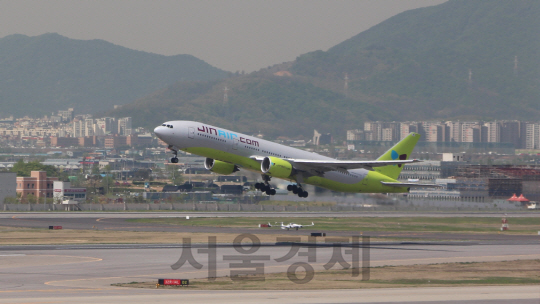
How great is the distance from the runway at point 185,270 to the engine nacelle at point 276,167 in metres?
7.23

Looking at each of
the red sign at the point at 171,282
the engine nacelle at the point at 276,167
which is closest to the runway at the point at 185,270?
the red sign at the point at 171,282

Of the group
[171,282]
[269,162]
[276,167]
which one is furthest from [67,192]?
[171,282]

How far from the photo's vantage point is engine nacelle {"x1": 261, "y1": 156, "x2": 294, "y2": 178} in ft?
222

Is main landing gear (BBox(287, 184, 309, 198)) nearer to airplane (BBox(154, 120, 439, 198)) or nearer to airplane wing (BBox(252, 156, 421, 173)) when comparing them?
airplane (BBox(154, 120, 439, 198))

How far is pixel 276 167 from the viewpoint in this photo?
67.8 metres

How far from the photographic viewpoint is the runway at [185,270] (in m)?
39.9

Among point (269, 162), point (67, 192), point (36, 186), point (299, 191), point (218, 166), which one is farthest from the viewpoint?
point (36, 186)

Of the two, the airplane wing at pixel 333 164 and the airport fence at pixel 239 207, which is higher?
the airplane wing at pixel 333 164

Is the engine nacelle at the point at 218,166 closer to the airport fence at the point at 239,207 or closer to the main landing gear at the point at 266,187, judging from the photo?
the main landing gear at the point at 266,187

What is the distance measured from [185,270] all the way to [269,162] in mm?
17995

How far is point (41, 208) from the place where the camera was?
131 metres

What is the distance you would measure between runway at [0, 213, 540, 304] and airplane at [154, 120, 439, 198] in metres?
7.06

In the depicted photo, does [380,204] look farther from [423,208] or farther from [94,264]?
[94,264]

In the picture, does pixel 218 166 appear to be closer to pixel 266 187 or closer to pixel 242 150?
pixel 242 150
